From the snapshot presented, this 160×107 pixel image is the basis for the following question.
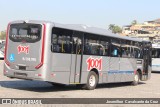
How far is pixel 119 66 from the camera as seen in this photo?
20.8 m

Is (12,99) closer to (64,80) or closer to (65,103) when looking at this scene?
(65,103)

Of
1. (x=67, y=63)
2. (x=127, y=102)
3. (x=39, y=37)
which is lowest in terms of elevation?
(x=127, y=102)

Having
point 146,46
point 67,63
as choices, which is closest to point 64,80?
point 67,63

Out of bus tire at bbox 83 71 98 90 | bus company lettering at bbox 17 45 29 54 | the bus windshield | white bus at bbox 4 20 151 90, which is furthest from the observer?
the bus windshield

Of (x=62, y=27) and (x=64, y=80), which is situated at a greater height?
(x=62, y=27)

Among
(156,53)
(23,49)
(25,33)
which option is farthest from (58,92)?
(156,53)

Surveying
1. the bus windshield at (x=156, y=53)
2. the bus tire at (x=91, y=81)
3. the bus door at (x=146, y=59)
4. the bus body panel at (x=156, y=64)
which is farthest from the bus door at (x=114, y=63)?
the bus windshield at (x=156, y=53)

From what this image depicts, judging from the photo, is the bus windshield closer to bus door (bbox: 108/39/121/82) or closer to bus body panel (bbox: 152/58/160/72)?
bus body panel (bbox: 152/58/160/72)

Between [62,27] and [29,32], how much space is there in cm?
131

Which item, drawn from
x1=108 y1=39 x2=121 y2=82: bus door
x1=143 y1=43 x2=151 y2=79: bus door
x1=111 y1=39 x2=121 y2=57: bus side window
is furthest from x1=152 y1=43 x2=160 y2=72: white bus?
x1=111 y1=39 x2=121 y2=57: bus side window

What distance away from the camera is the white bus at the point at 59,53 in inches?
606

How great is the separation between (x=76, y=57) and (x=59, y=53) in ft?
3.92

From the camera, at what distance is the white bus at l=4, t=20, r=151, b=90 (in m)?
15.4

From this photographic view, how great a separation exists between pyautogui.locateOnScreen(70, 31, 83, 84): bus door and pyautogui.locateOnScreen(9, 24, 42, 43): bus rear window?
6.01 feet
